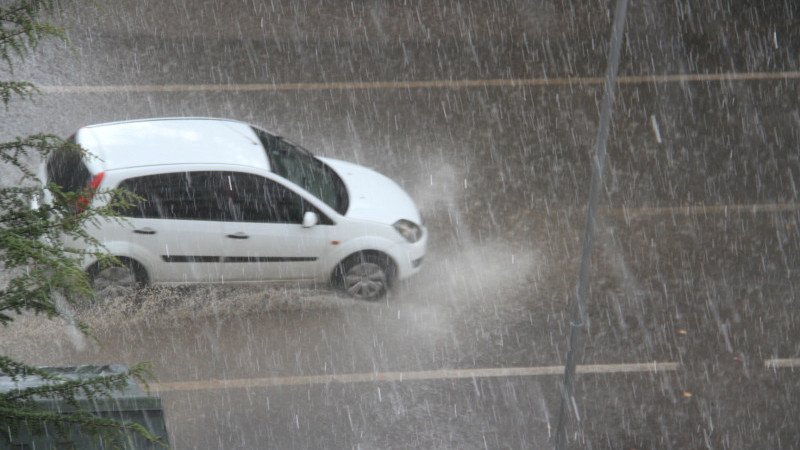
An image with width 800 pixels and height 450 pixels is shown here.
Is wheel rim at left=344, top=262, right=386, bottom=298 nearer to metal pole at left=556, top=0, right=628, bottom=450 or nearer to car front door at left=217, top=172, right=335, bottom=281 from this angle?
car front door at left=217, top=172, right=335, bottom=281

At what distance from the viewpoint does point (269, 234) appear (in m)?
9.89

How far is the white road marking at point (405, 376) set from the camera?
9.19 m

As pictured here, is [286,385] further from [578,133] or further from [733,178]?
[733,178]

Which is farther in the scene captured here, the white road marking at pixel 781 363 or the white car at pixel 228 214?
the white road marking at pixel 781 363

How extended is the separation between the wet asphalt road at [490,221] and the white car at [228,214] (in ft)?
1.33

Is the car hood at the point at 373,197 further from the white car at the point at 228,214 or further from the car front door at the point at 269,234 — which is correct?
the car front door at the point at 269,234

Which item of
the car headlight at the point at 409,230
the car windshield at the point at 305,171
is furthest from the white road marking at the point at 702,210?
the car windshield at the point at 305,171

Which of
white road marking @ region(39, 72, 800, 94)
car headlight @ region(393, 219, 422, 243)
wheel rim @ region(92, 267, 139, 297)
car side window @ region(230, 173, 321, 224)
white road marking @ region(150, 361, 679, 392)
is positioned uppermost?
white road marking @ region(39, 72, 800, 94)

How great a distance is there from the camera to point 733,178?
12.8m

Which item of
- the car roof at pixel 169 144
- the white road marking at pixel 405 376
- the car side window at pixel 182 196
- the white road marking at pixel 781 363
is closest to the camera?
the white road marking at pixel 405 376

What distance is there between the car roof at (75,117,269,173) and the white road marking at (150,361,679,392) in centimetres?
246

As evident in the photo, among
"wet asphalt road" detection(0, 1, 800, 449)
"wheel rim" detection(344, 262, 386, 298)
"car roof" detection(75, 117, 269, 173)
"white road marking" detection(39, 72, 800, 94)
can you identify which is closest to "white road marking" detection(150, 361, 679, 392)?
"wet asphalt road" detection(0, 1, 800, 449)

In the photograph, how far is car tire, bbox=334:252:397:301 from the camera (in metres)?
10.3


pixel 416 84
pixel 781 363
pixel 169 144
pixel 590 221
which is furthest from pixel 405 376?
pixel 416 84
